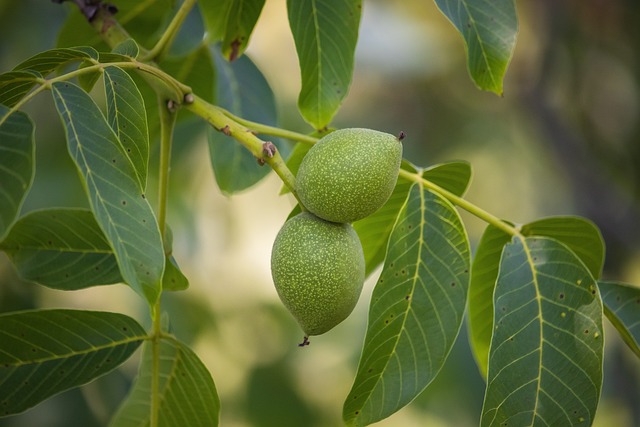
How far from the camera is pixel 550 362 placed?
3.66 feet

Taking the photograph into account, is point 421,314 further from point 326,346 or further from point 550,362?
point 326,346

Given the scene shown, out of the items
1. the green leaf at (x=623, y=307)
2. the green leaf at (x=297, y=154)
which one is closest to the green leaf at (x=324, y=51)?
the green leaf at (x=297, y=154)

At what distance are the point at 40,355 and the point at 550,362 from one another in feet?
2.39

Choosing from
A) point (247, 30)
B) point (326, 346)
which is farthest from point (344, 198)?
point (326, 346)

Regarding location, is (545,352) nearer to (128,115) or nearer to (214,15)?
(128,115)

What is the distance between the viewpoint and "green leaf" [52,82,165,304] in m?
0.93

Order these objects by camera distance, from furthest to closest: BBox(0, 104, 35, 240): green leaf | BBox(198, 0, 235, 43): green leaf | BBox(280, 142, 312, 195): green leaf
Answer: BBox(198, 0, 235, 43): green leaf < BBox(280, 142, 312, 195): green leaf < BBox(0, 104, 35, 240): green leaf

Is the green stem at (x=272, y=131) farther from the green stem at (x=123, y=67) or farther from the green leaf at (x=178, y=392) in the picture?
the green leaf at (x=178, y=392)

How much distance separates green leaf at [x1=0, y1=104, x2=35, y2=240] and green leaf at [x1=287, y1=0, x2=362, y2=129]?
54cm

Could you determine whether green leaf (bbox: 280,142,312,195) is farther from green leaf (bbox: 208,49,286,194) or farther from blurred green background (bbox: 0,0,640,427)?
blurred green background (bbox: 0,0,640,427)

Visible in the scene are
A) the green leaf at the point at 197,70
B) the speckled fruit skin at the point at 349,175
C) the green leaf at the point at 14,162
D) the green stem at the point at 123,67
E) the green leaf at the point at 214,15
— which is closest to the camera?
the green leaf at the point at 14,162

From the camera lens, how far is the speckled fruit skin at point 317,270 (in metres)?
1.09

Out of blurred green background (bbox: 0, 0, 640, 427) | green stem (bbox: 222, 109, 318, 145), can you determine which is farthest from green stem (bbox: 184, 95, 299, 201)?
blurred green background (bbox: 0, 0, 640, 427)

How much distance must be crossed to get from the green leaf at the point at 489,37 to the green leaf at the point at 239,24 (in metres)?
0.35
